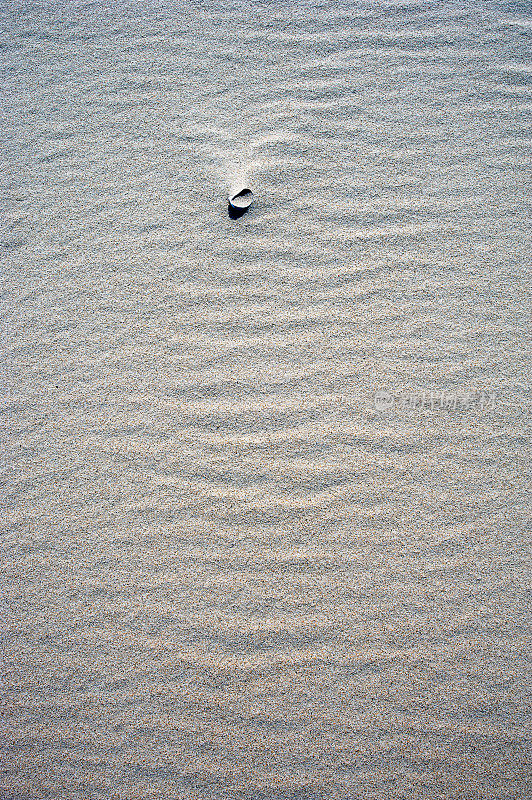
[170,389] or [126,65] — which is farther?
[126,65]

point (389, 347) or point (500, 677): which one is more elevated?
point (389, 347)

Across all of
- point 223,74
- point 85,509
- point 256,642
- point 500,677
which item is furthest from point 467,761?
point 223,74

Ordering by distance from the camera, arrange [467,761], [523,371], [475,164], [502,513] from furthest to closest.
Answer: [475,164]
[523,371]
[502,513]
[467,761]

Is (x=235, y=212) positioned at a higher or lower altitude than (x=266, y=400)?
higher

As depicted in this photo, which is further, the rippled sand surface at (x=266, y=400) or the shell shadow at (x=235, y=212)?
the shell shadow at (x=235, y=212)

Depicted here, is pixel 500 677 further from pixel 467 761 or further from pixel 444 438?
pixel 444 438

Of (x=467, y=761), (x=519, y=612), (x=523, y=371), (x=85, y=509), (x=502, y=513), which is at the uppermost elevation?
(x=523, y=371)

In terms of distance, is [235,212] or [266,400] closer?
[266,400]

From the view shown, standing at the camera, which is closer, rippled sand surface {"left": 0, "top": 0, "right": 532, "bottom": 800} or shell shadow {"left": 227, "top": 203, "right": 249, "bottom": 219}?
rippled sand surface {"left": 0, "top": 0, "right": 532, "bottom": 800}
